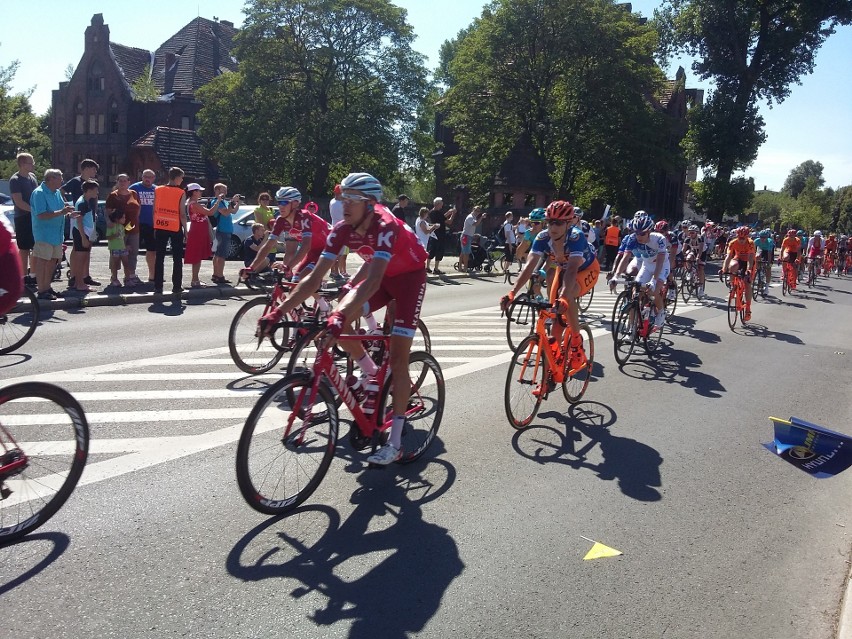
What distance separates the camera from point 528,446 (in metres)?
6.43

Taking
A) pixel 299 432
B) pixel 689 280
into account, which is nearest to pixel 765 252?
pixel 689 280

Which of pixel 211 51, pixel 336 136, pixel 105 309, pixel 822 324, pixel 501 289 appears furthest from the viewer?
pixel 211 51

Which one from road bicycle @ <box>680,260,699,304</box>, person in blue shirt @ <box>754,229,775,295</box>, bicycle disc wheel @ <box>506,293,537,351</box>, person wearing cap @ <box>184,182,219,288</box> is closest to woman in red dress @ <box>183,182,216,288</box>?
person wearing cap @ <box>184,182,219,288</box>

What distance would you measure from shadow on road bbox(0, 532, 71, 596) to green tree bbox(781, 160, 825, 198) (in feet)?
560

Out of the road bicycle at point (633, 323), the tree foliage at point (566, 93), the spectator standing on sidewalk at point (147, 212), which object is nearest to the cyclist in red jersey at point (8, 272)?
the road bicycle at point (633, 323)

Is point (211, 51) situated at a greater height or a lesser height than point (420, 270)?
greater

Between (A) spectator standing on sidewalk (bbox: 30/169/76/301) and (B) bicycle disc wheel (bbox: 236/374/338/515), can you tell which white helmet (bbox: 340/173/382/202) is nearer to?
(B) bicycle disc wheel (bbox: 236/374/338/515)

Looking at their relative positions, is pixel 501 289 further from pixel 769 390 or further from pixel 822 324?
pixel 769 390

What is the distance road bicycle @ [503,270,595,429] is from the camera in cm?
683

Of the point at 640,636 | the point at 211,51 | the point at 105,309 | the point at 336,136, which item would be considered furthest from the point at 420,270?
the point at 211,51

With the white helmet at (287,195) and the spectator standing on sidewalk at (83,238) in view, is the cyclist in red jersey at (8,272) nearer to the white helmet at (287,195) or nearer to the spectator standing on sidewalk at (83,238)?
the white helmet at (287,195)

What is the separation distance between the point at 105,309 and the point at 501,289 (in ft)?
35.1

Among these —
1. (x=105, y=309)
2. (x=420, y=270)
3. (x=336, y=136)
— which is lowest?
(x=105, y=309)

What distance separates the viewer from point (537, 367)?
23.1 ft
